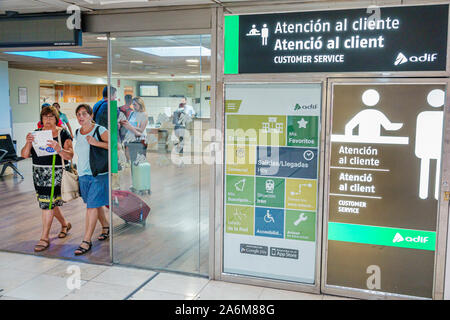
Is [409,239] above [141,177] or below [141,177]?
below

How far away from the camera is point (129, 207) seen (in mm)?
4820

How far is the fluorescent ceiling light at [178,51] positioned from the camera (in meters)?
3.93

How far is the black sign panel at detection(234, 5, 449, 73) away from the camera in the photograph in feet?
10.6

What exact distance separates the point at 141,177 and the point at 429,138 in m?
2.87

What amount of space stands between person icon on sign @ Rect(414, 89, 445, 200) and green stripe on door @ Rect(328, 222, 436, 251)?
0.31 metres

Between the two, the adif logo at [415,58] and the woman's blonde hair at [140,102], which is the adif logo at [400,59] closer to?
the adif logo at [415,58]

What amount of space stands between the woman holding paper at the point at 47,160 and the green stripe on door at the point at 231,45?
2.11 metres

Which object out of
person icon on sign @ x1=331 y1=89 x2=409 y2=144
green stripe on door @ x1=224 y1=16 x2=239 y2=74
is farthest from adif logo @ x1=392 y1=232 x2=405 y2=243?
green stripe on door @ x1=224 y1=16 x2=239 y2=74

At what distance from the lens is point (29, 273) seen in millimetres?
4078

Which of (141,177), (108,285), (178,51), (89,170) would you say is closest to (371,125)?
(178,51)

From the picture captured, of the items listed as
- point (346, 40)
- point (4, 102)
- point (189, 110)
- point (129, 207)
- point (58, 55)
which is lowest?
point (129, 207)

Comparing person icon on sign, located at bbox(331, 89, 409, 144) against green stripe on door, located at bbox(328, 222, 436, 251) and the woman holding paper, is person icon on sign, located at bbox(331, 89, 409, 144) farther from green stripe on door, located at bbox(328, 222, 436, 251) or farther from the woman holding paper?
the woman holding paper

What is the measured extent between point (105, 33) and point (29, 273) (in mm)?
2394

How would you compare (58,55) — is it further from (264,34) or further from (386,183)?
(386,183)
